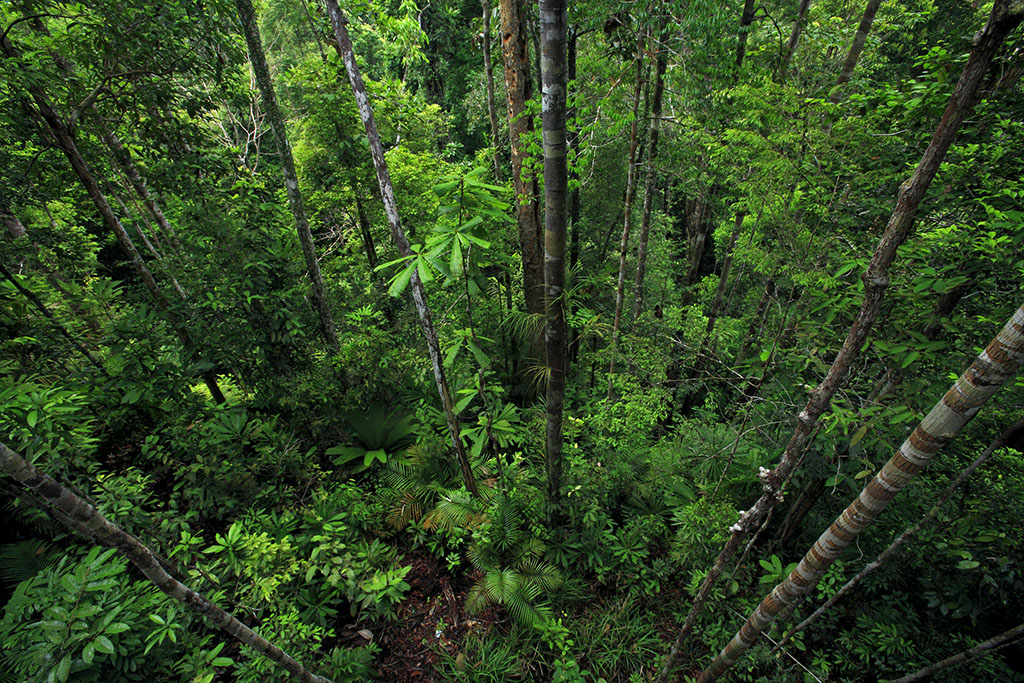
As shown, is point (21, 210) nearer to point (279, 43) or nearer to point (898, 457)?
point (898, 457)

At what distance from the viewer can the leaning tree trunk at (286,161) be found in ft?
11.1

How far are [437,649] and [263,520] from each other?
6.47ft

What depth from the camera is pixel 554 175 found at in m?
1.92

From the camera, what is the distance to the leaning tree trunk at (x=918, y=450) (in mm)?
1095

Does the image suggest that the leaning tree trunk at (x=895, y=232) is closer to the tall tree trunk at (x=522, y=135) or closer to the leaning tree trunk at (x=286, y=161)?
the tall tree trunk at (x=522, y=135)

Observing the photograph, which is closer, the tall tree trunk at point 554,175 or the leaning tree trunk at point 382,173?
the tall tree trunk at point 554,175

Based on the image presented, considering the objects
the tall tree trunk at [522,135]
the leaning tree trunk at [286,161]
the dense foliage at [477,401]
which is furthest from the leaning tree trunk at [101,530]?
the tall tree trunk at [522,135]

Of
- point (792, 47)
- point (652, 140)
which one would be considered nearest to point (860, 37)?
point (792, 47)

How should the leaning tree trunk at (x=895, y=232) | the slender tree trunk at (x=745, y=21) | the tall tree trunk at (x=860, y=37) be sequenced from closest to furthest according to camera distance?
the leaning tree trunk at (x=895, y=232)
the slender tree trunk at (x=745, y=21)
the tall tree trunk at (x=860, y=37)

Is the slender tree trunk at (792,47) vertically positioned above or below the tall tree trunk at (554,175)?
above

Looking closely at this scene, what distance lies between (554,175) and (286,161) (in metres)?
3.47

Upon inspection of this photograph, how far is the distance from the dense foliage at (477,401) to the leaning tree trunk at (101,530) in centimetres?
39

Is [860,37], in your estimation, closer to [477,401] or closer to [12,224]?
[477,401]

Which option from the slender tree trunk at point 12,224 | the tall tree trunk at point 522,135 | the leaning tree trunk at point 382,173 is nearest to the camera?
the leaning tree trunk at point 382,173
